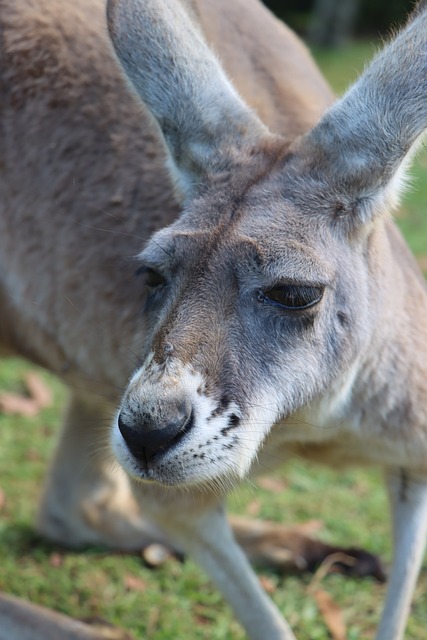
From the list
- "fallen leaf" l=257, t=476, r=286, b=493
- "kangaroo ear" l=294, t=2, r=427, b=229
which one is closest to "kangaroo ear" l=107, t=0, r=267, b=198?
"kangaroo ear" l=294, t=2, r=427, b=229

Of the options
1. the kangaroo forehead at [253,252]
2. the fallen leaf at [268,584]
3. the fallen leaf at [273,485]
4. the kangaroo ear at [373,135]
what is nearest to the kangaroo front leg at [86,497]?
the fallen leaf at [268,584]

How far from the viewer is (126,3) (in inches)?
117

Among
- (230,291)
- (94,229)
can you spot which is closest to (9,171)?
(94,229)

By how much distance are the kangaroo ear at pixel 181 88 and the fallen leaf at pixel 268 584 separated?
1708 millimetres

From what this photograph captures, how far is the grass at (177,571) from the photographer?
143 inches

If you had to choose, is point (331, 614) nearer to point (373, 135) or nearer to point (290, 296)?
point (290, 296)

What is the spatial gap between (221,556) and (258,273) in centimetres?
113

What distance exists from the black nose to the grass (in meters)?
0.89

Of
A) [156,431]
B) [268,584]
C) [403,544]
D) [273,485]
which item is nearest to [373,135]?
[156,431]

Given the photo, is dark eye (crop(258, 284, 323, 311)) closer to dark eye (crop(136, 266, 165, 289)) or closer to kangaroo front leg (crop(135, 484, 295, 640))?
dark eye (crop(136, 266, 165, 289))

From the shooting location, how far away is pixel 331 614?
3.64 meters

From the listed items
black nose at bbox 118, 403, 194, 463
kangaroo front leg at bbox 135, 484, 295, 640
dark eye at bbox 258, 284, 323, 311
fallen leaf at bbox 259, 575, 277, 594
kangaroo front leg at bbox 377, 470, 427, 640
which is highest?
dark eye at bbox 258, 284, 323, 311

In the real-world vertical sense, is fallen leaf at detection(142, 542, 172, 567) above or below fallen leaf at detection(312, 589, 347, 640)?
below

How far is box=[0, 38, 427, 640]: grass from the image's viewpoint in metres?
3.63
